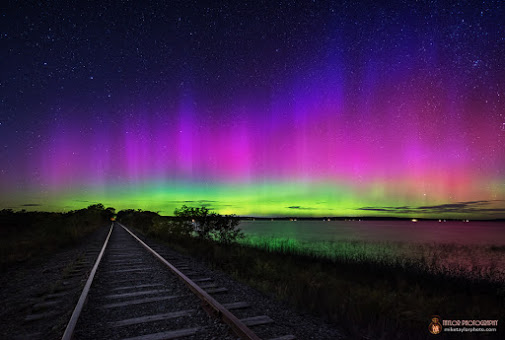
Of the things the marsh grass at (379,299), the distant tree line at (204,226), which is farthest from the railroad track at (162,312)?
the distant tree line at (204,226)

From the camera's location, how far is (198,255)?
40.1 feet

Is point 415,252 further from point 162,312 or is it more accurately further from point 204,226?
point 162,312

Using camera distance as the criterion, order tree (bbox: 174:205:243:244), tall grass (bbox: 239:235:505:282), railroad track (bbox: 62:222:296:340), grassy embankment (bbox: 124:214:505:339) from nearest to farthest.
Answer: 1. railroad track (bbox: 62:222:296:340)
2. grassy embankment (bbox: 124:214:505:339)
3. tall grass (bbox: 239:235:505:282)
4. tree (bbox: 174:205:243:244)

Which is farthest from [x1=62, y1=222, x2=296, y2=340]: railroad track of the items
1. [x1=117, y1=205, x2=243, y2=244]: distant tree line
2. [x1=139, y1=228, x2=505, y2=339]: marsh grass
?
[x1=117, y1=205, x2=243, y2=244]: distant tree line

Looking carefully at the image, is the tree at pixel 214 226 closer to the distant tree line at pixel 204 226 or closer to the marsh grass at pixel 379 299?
the distant tree line at pixel 204 226

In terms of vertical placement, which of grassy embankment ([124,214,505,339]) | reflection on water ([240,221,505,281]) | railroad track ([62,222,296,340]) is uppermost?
railroad track ([62,222,296,340])

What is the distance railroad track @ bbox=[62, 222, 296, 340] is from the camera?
418cm

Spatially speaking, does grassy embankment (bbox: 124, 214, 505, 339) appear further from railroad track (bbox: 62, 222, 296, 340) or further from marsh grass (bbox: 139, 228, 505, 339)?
railroad track (bbox: 62, 222, 296, 340)

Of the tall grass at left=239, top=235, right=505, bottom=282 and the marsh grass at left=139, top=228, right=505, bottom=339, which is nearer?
the marsh grass at left=139, top=228, right=505, bottom=339

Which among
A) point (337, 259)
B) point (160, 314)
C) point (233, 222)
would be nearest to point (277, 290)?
point (160, 314)

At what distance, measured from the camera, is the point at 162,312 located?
197 inches

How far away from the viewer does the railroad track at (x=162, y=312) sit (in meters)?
4.18

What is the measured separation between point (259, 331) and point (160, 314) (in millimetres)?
1825

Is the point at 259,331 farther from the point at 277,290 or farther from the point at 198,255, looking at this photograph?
the point at 198,255
